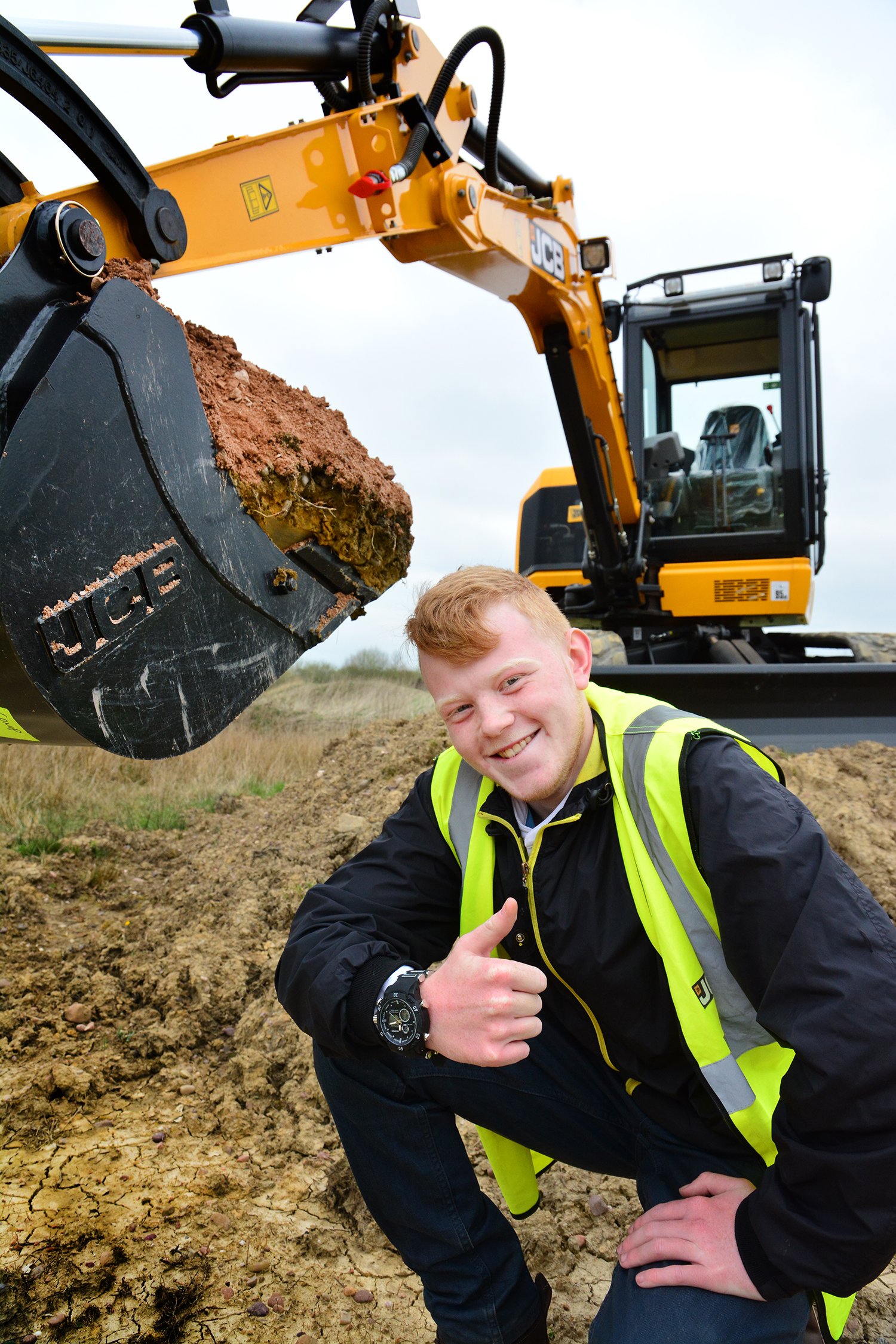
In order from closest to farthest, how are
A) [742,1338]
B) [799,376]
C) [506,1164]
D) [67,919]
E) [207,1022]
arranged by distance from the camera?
[742,1338] → [506,1164] → [207,1022] → [67,919] → [799,376]

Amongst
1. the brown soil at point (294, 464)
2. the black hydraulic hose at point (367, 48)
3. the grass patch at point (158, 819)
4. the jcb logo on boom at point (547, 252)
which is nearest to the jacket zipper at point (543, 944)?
the brown soil at point (294, 464)

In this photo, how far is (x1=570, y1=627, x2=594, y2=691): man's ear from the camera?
6.24ft

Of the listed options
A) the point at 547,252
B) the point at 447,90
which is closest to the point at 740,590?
the point at 547,252

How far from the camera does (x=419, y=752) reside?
542cm

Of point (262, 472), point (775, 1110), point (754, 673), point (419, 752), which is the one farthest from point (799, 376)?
point (775, 1110)

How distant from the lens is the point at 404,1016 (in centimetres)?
164

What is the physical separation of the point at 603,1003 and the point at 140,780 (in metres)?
5.91

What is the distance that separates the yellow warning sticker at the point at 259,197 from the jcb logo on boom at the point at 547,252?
6.31 feet

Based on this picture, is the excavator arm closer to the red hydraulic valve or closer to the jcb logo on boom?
the red hydraulic valve

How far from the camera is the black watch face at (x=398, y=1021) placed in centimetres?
163

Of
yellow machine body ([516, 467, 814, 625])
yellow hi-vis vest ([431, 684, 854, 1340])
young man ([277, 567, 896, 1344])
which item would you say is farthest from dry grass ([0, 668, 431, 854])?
yellow hi-vis vest ([431, 684, 854, 1340])

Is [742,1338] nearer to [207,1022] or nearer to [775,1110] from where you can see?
[775,1110]

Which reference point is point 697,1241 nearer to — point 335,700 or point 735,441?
point 735,441

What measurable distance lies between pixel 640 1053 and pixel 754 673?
13.8ft
